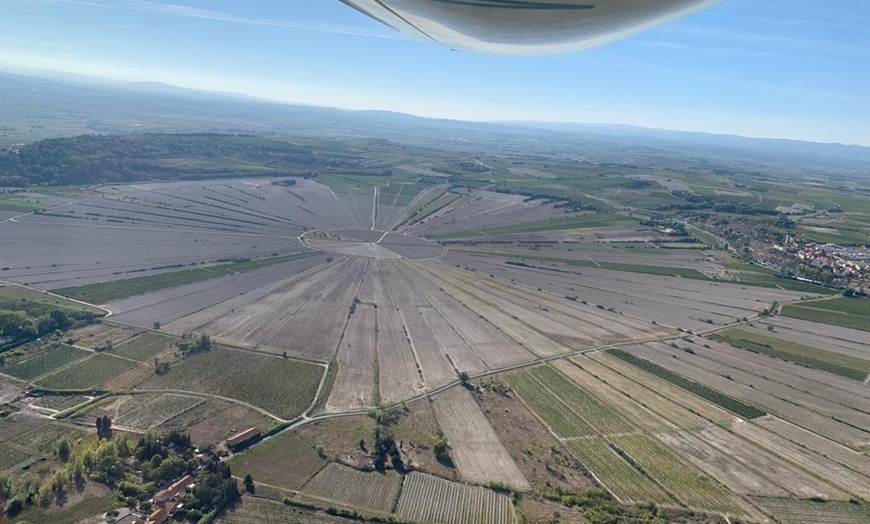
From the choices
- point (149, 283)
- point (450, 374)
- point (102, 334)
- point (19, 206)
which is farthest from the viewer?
point (19, 206)

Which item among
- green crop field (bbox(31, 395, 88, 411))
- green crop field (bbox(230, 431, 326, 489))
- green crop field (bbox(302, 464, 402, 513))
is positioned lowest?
green crop field (bbox(302, 464, 402, 513))

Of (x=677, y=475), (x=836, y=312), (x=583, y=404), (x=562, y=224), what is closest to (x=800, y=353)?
(x=836, y=312)

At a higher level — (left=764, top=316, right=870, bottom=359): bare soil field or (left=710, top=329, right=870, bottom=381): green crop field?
(left=764, top=316, right=870, bottom=359): bare soil field

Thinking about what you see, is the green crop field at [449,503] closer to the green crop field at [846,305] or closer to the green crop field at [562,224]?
the green crop field at [846,305]

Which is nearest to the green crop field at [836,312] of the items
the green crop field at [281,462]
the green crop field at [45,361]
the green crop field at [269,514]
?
the green crop field at [281,462]

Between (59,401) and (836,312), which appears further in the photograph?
(836,312)

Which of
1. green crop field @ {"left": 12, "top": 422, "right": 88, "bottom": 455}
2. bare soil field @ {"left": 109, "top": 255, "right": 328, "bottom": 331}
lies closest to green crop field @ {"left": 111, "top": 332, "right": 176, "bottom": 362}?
bare soil field @ {"left": 109, "top": 255, "right": 328, "bottom": 331}

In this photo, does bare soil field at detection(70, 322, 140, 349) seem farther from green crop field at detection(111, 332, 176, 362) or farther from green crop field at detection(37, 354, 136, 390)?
green crop field at detection(37, 354, 136, 390)

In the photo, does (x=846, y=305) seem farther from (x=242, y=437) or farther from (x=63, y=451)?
(x=63, y=451)
